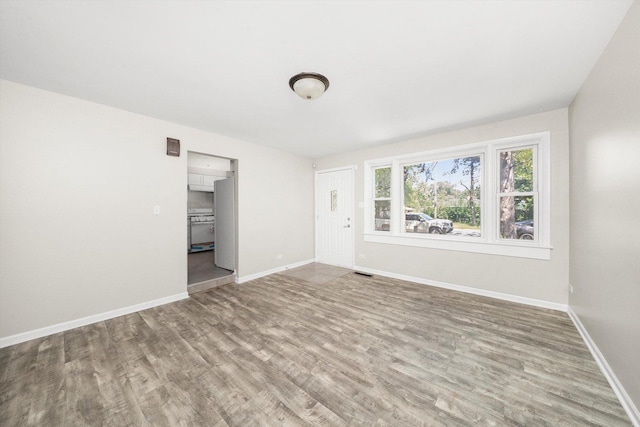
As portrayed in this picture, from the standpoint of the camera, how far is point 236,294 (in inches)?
138

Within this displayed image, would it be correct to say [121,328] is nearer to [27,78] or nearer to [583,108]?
[27,78]

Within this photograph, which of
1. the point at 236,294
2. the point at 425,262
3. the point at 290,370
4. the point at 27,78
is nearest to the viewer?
the point at 290,370

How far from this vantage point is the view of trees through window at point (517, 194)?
313cm

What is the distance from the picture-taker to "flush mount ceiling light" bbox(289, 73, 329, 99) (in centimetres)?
207

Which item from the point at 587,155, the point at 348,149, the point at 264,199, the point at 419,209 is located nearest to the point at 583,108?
the point at 587,155

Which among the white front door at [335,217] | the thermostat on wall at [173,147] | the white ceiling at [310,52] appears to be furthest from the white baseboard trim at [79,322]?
the white front door at [335,217]

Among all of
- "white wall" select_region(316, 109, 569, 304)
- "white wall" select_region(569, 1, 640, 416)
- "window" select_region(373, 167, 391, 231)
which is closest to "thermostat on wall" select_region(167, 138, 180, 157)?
"white wall" select_region(316, 109, 569, 304)

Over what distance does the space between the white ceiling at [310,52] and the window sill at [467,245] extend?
179 cm

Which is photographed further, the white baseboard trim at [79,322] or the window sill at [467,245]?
the window sill at [467,245]

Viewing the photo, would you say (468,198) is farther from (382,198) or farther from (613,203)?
(613,203)

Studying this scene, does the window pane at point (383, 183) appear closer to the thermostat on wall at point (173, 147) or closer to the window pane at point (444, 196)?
the window pane at point (444, 196)

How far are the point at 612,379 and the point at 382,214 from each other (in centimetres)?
332

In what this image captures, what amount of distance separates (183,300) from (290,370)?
227cm

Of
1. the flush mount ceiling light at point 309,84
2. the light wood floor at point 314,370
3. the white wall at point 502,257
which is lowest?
the light wood floor at point 314,370
